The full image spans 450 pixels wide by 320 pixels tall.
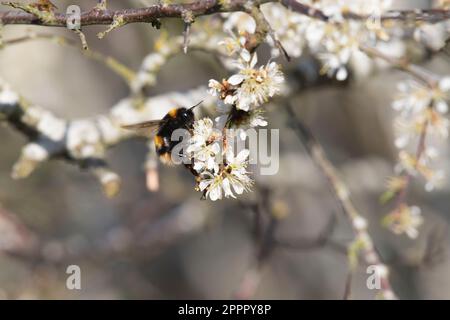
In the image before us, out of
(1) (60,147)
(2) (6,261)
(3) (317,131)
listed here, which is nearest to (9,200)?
(2) (6,261)

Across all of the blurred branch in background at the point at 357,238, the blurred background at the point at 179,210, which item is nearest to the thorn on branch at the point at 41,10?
the blurred branch in background at the point at 357,238

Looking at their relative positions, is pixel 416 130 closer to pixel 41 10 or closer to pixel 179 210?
pixel 41 10

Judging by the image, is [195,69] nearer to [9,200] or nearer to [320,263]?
[9,200]

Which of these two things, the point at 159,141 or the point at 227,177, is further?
the point at 159,141

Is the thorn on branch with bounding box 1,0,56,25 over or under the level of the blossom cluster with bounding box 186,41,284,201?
over

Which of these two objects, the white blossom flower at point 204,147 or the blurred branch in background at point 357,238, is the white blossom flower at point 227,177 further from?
the blurred branch in background at point 357,238

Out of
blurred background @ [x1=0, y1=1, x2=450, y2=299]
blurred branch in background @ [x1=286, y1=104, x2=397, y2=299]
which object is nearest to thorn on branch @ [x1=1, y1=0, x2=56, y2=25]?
blurred branch in background @ [x1=286, y1=104, x2=397, y2=299]

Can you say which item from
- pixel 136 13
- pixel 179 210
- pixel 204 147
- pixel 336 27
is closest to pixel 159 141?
pixel 204 147

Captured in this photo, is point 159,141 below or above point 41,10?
below

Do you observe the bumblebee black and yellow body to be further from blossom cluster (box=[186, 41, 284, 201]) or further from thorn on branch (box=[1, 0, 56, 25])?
thorn on branch (box=[1, 0, 56, 25])
